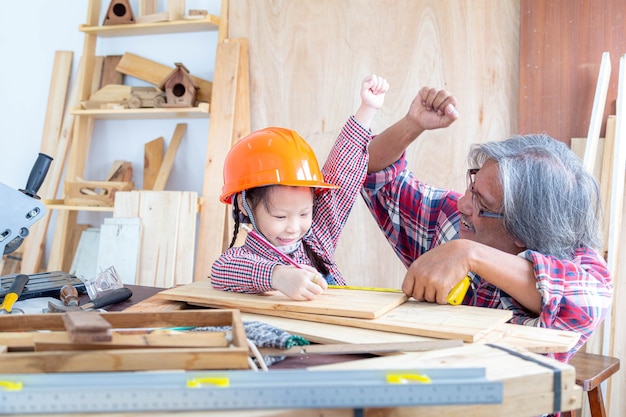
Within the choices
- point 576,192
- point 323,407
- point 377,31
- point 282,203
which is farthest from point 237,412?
point 377,31

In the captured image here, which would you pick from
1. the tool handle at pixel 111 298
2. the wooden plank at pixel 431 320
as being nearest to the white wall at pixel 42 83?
the tool handle at pixel 111 298

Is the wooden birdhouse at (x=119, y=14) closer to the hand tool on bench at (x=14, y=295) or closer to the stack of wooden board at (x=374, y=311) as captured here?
the hand tool on bench at (x=14, y=295)

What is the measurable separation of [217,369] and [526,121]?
245cm

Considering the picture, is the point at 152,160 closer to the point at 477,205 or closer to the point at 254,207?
the point at 254,207

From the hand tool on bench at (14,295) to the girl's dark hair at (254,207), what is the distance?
0.58m

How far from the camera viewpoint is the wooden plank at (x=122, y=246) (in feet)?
12.0

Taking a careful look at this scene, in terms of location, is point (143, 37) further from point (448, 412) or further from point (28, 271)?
point (448, 412)

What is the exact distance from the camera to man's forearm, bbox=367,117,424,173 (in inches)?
77.1

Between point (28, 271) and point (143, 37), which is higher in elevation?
point (143, 37)

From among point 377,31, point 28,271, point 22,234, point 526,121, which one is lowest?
point 28,271

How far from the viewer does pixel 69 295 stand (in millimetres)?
1688

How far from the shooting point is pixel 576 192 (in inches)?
63.3

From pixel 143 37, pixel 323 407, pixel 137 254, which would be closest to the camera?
pixel 323 407

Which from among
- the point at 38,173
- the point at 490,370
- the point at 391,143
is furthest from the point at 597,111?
the point at 38,173
